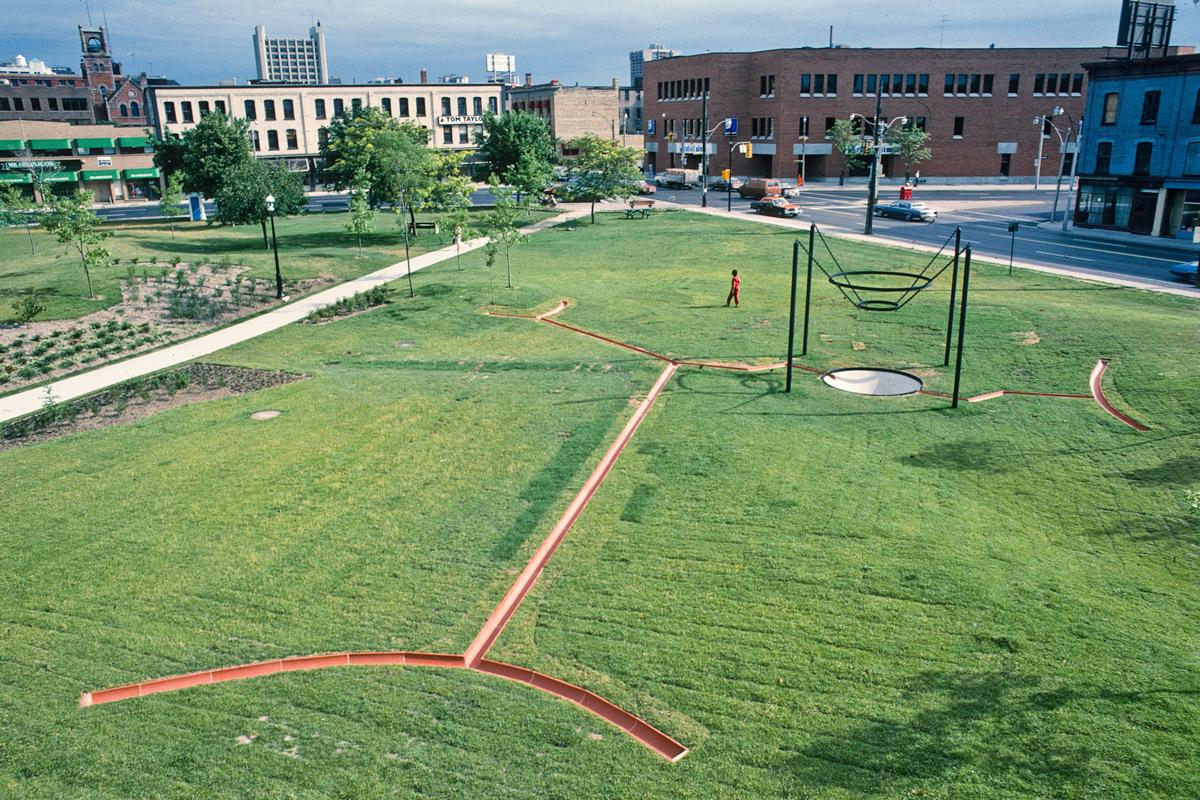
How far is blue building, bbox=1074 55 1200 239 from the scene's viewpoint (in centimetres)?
4947

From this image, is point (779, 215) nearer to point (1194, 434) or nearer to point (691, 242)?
point (691, 242)

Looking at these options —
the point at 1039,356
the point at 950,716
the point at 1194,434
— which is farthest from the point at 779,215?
the point at 950,716

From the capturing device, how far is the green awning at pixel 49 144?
82.7 metres

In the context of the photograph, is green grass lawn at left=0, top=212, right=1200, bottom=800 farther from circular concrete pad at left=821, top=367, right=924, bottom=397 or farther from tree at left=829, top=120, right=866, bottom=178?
tree at left=829, top=120, right=866, bottom=178

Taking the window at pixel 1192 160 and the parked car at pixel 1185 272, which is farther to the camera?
the window at pixel 1192 160

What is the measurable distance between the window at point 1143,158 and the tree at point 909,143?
2809 cm

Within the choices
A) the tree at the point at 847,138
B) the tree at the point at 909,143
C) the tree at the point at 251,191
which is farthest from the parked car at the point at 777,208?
the tree at the point at 251,191

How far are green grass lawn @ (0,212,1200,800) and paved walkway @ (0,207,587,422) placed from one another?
4.43m

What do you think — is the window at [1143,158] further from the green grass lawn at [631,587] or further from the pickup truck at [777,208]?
the green grass lawn at [631,587]

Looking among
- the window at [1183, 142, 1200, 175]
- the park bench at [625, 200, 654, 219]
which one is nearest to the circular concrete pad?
the window at [1183, 142, 1200, 175]

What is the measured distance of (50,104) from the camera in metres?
105

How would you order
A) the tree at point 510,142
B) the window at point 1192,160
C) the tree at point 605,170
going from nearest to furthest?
1. the window at point 1192,160
2. the tree at point 605,170
3. the tree at point 510,142

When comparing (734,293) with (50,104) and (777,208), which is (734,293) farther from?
(50,104)

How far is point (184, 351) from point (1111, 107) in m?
54.5
